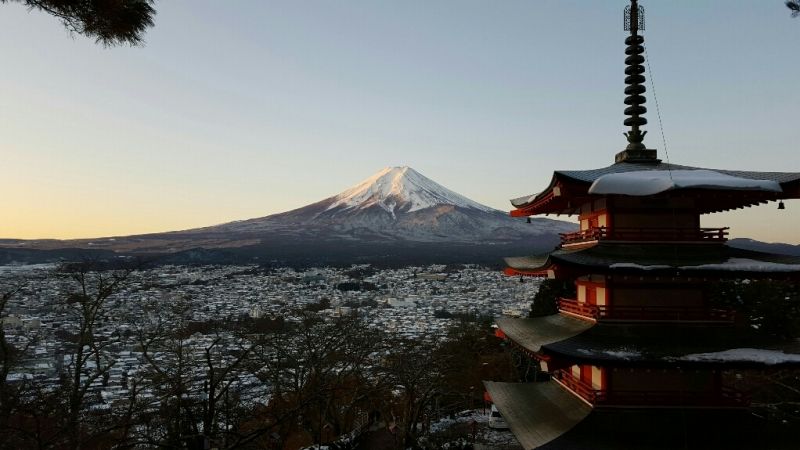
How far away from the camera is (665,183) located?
941 cm

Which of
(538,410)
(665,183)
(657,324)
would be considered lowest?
(538,410)

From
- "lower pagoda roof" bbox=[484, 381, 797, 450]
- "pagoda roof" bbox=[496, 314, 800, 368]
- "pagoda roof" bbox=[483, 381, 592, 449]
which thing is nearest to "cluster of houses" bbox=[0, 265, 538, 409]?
"pagoda roof" bbox=[483, 381, 592, 449]

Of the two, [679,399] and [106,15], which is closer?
[106,15]

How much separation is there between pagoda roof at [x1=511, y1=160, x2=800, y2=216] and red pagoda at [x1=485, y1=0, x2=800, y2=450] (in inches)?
1.1

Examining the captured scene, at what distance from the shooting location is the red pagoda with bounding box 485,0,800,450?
30.6 ft

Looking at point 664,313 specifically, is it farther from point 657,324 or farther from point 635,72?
point 635,72

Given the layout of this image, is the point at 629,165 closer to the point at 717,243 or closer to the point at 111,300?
the point at 717,243

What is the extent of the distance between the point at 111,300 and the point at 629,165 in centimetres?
5815

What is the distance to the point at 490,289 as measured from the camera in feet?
355

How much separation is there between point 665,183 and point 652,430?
4.29 meters

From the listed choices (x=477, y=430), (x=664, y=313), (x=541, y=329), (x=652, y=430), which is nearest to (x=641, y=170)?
(x=664, y=313)

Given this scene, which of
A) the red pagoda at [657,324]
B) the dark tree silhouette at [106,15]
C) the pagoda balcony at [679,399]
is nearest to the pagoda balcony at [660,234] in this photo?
the red pagoda at [657,324]

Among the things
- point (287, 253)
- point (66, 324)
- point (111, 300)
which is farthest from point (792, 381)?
point (287, 253)

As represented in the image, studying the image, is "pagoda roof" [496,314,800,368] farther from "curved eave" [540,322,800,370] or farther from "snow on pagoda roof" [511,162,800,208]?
"snow on pagoda roof" [511,162,800,208]
